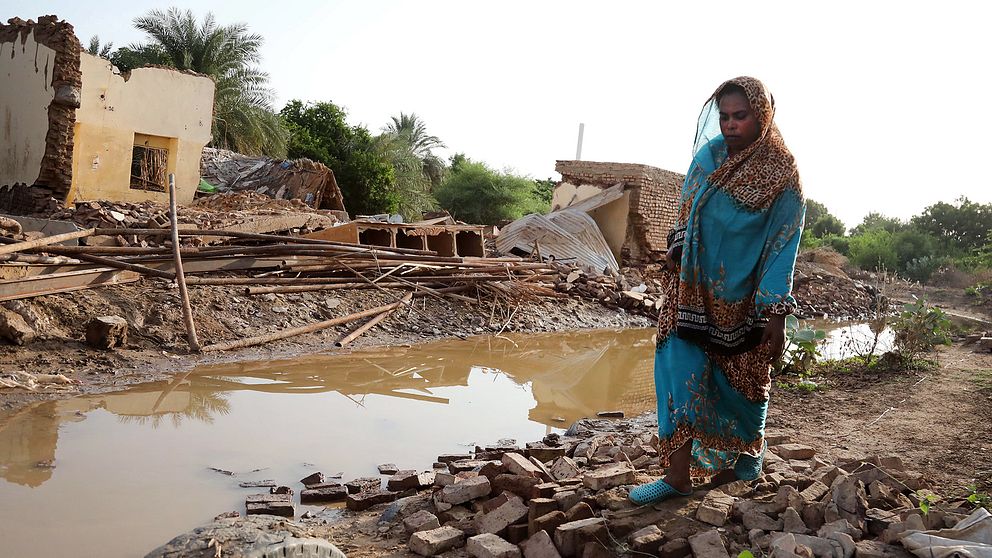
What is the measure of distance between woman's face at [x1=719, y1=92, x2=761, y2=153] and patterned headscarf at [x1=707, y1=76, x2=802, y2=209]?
2 centimetres

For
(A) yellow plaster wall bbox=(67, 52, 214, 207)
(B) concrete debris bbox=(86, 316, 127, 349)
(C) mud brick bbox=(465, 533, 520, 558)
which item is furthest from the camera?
(A) yellow plaster wall bbox=(67, 52, 214, 207)

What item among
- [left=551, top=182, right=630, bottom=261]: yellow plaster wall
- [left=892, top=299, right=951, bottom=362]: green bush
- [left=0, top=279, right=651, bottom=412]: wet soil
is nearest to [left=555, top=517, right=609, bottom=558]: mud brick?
[left=0, top=279, right=651, bottom=412]: wet soil

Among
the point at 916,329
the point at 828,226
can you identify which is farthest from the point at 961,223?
the point at 916,329

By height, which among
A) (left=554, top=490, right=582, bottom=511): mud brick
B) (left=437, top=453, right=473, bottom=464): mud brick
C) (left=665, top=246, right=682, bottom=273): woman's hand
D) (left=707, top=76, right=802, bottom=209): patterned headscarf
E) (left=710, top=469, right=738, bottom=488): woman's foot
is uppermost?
(left=707, top=76, right=802, bottom=209): patterned headscarf

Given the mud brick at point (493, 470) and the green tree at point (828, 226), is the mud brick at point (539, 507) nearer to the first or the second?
the mud brick at point (493, 470)

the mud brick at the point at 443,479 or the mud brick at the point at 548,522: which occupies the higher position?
the mud brick at the point at 548,522

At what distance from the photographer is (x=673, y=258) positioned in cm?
342

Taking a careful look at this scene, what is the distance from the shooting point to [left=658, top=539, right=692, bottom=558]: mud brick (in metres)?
2.85

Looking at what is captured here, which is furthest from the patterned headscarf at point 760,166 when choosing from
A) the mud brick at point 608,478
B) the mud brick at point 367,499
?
the mud brick at point 367,499

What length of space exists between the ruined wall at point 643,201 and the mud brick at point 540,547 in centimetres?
1560

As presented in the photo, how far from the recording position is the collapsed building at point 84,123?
12453mm

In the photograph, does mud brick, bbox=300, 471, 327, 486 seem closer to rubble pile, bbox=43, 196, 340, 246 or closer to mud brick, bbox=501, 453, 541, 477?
mud brick, bbox=501, 453, 541, 477

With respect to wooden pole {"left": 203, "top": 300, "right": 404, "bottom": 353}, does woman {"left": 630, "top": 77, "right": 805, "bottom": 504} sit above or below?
above

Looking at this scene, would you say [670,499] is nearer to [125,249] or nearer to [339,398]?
[339,398]
